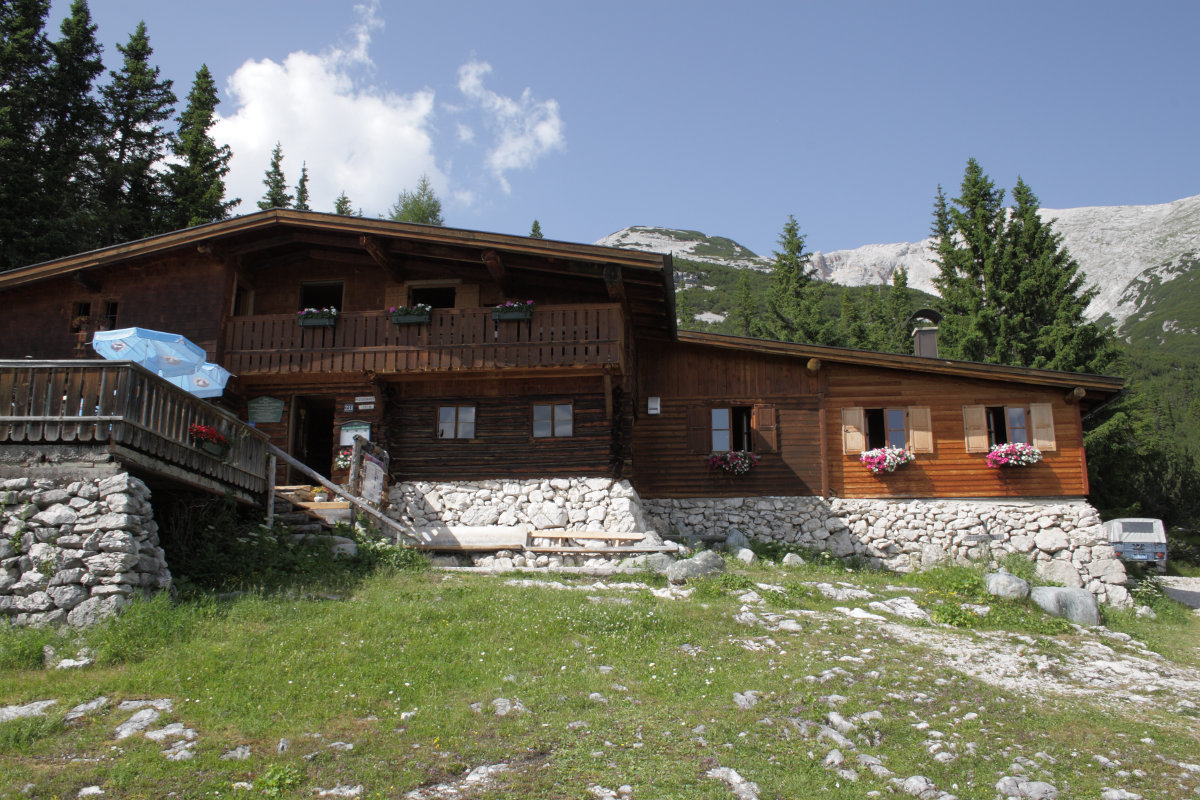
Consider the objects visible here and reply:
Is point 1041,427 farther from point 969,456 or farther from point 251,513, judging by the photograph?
point 251,513

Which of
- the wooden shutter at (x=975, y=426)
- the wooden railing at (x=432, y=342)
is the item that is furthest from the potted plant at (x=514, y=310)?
the wooden shutter at (x=975, y=426)

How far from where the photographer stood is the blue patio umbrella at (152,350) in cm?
1589

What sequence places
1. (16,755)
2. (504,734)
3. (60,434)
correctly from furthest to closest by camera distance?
(60,434), (504,734), (16,755)

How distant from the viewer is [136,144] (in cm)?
3069

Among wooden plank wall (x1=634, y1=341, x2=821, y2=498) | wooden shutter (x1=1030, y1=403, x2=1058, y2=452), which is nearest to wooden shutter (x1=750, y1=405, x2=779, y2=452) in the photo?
wooden plank wall (x1=634, y1=341, x2=821, y2=498)

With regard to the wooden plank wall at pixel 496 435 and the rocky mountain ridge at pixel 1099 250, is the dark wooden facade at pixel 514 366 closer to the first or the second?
the wooden plank wall at pixel 496 435

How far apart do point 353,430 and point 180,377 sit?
395 cm

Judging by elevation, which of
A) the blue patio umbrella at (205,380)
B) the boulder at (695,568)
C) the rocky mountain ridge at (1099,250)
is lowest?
the boulder at (695,568)

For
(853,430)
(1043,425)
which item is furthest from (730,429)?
(1043,425)

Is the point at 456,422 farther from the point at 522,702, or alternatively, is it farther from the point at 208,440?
the point at 522,702

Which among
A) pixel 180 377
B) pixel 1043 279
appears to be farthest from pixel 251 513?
pixel 1043 279

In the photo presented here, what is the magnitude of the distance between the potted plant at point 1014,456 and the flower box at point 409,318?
13431mm

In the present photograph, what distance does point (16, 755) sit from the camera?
717 cm

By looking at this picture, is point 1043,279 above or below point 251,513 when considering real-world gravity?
A: above
